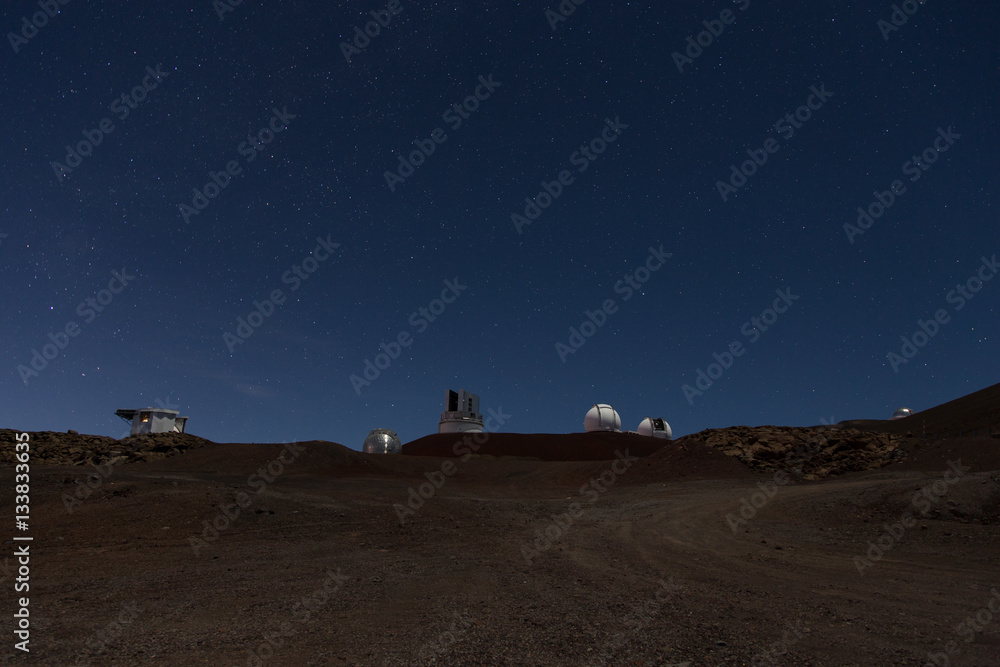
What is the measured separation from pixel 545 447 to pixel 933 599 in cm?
4854

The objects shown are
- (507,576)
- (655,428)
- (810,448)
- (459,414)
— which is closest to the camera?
(507,576)

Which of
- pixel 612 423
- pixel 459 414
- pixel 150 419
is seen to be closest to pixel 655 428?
pixel 612 423

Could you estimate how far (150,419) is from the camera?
6456 cm

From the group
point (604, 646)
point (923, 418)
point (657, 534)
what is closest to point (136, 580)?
point (604, 646)

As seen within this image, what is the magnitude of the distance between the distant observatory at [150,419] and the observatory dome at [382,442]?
2871 centimetres

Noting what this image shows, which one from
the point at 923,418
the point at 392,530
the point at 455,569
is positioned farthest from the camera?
the point at 923,418

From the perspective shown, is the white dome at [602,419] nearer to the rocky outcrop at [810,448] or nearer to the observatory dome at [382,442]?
the observatory dome at [382,442]

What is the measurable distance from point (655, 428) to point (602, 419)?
21.8 ft

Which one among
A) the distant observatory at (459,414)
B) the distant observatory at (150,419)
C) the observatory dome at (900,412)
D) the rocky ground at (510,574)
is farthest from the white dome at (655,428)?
the distant observatory at (150,419)

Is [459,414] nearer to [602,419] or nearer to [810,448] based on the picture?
[602,419]

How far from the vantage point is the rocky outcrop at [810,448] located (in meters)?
23.5

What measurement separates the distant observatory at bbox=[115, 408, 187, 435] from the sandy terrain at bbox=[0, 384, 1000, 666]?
178ft

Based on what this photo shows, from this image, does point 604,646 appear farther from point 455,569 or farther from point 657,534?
point 657,534

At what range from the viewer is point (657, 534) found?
12.5m
